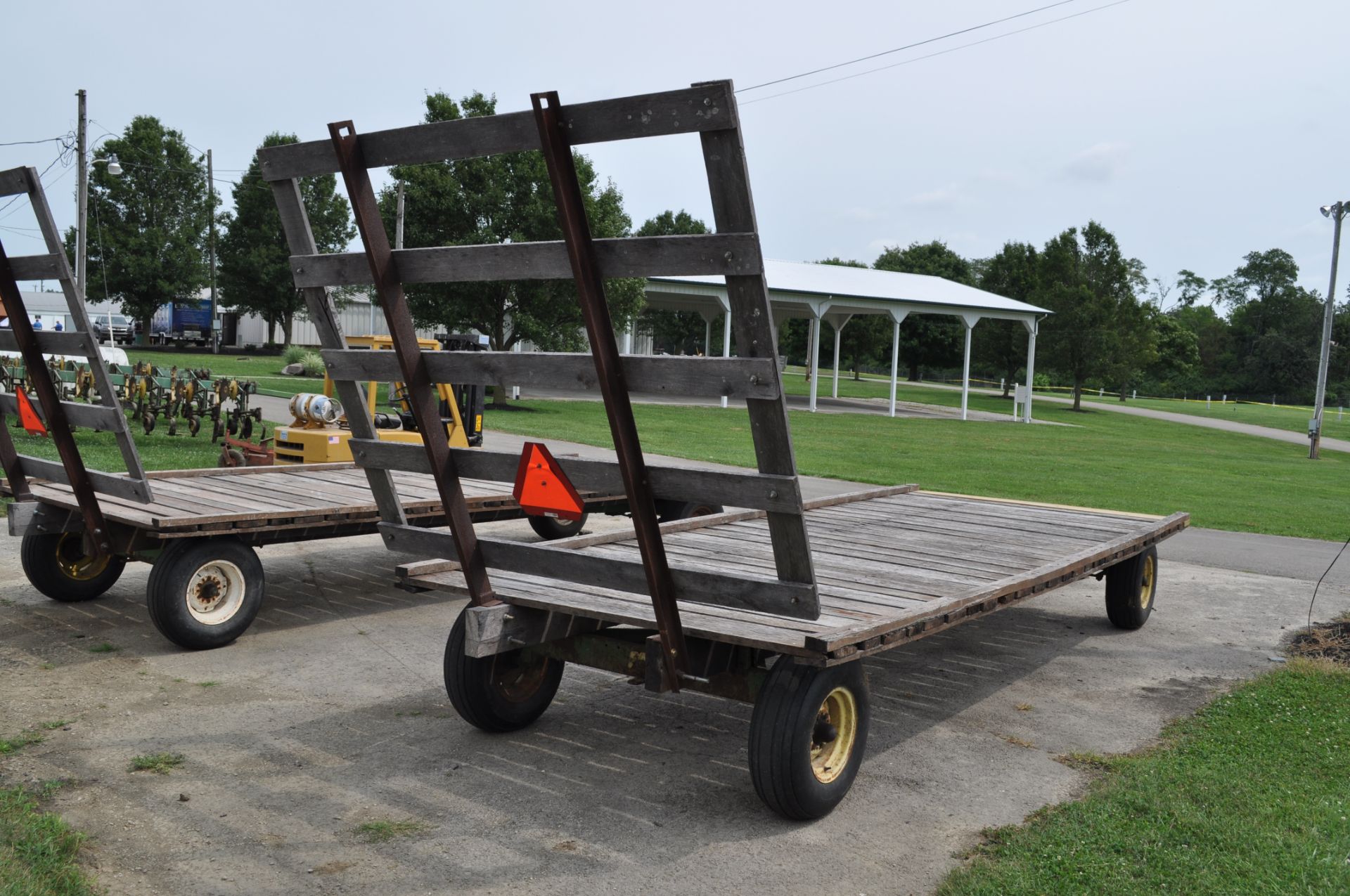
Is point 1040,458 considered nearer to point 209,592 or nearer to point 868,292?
point 868,292

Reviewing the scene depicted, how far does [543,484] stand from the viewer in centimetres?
421

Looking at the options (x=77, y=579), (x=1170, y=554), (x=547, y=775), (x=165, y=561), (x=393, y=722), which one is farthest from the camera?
(x=1170, y=554)

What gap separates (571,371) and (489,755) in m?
2.03

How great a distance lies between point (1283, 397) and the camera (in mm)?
83125

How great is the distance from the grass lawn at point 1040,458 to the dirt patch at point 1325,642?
633 centimetres

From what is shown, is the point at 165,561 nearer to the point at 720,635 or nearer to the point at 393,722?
the point at 393,722

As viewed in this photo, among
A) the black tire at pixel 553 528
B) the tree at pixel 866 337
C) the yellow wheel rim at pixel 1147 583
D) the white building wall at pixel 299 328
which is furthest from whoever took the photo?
the tree at pixel 866 337

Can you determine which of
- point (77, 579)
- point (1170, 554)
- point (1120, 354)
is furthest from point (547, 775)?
point (1120, 354)

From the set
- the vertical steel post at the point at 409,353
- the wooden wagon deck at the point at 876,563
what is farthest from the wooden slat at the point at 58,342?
the vertical steel post at the point at 409,353

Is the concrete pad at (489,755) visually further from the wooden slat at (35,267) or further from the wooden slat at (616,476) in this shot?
the wooden slat at (35,267)

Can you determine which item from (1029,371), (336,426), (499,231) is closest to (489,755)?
(336,426)

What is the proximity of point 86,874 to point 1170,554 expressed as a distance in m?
10.8

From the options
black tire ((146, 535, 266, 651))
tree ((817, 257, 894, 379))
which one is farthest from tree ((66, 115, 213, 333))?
black tire ((146, 535, 266, 651))

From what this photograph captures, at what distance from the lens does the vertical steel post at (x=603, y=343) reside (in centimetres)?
378
